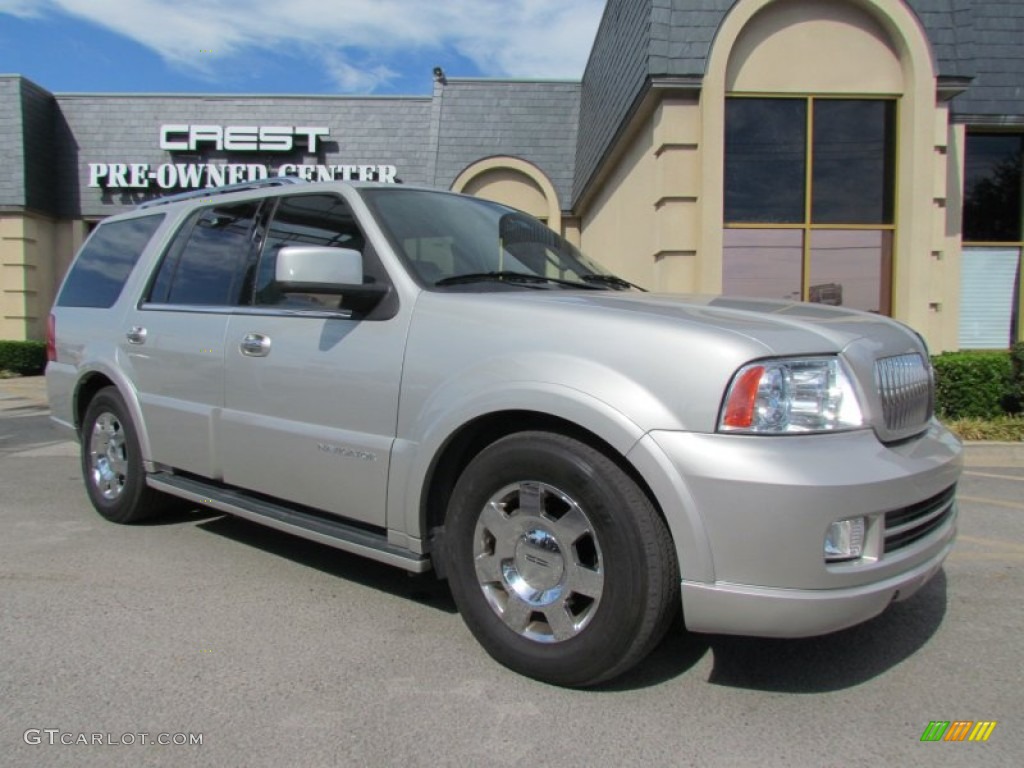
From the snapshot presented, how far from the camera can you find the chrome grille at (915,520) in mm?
2449

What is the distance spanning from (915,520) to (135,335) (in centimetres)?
412

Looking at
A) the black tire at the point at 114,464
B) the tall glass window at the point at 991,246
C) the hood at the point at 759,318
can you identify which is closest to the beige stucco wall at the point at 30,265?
the black tire at the point at 114,464

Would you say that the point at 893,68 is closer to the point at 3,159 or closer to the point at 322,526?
the point at 322,526

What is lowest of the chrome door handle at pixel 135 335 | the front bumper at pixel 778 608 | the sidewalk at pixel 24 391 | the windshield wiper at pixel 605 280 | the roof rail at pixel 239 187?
the front bumper at pixel 778 608

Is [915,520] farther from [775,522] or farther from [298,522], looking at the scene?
[298,522]

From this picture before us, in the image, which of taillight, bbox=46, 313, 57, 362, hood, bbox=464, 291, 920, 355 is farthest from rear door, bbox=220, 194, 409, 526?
taillight, bbox=46, 313, 57, 362

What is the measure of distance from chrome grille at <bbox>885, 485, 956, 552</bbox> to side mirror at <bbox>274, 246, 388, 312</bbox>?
2158mm

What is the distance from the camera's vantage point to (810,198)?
870 cm

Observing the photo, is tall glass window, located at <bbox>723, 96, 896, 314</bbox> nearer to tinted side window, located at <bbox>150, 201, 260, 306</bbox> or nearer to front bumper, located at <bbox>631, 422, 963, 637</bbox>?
tinted side window, located at <bbox>150, 201, 260, 306</bbox>

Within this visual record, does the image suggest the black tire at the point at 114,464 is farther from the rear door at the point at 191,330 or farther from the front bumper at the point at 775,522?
the front bumper at the point at 775,522

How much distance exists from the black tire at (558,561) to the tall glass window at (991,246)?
9792 millimetres

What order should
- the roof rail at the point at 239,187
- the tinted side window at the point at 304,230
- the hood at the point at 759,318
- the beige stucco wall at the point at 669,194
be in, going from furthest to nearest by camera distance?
the beige stucco wall at the point at 669,194
the roof rail at the point at 239,187
the tinted side window at the point at 304,230
the hood at the point at 759,318

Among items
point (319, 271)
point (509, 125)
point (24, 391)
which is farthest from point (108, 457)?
point (509, 125)

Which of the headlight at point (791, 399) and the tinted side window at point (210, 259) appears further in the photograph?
the tinted side window at point (210, 259)
